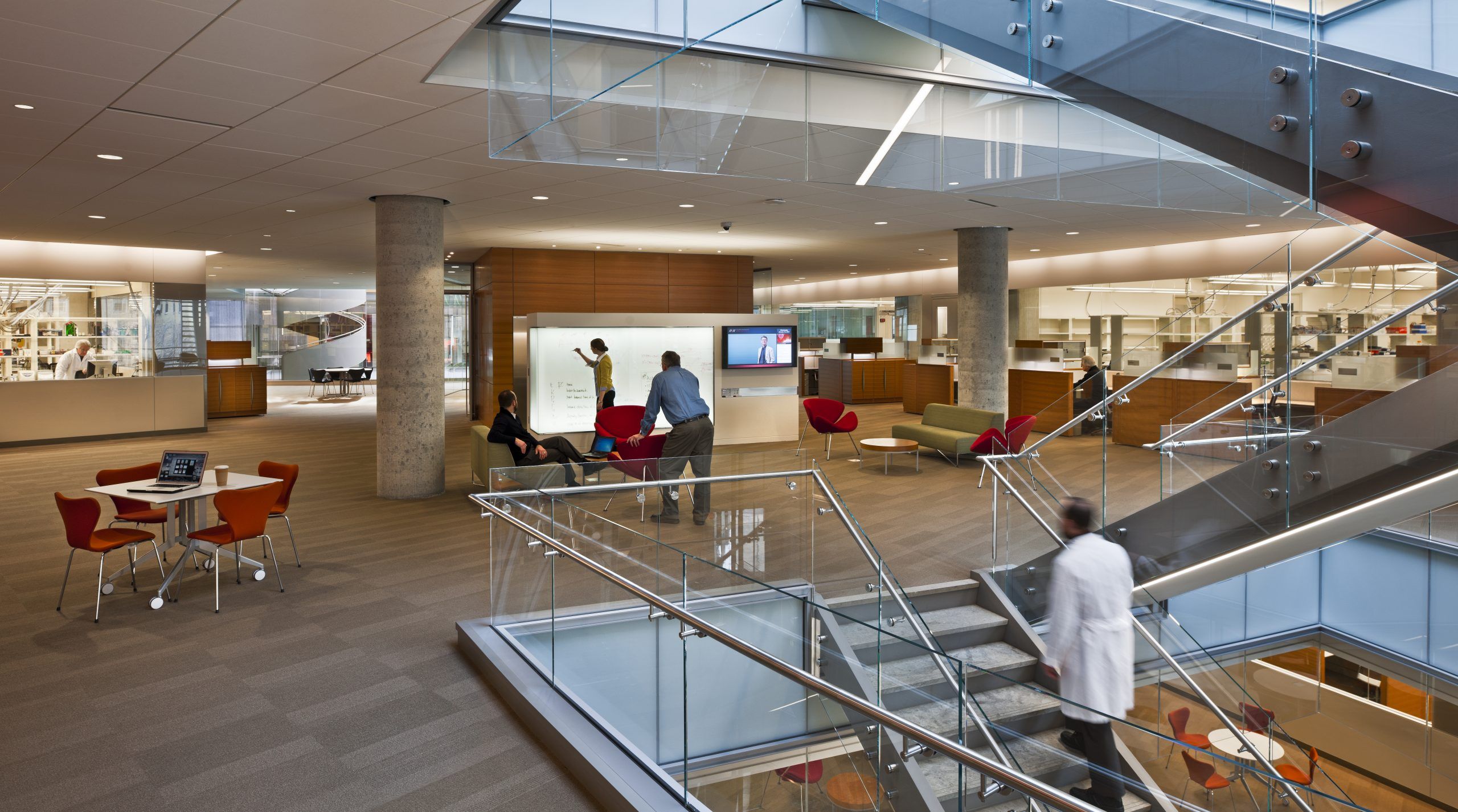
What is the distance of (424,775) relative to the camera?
400cm

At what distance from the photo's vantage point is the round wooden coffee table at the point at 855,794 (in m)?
2.92

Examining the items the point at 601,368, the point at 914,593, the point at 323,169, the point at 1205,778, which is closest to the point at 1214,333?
the point at 914,593

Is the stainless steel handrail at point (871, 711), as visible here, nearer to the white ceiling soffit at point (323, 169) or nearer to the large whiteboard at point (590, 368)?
the white ceiling soffit at point (323, 169)

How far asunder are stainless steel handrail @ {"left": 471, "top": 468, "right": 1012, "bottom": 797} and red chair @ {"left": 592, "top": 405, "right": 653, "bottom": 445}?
3542 millimetres

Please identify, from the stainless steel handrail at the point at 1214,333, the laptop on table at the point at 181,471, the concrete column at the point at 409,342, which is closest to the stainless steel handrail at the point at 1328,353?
the stainless steel handrail at the point at 1214,333

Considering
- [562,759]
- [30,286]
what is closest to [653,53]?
[562,759]

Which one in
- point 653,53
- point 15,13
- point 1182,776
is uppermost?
point 15,13

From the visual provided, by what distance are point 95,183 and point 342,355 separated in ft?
77.1

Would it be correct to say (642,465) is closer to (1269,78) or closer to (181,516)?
(181,516)

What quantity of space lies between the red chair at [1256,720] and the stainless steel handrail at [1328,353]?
2.38 m

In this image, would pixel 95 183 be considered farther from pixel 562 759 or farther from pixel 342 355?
pixel 342 355

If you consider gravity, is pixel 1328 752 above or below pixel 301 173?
below

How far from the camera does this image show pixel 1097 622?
448cm

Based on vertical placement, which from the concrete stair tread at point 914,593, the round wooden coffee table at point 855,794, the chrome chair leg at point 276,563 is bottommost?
the concrete stair tread at point 914,593
